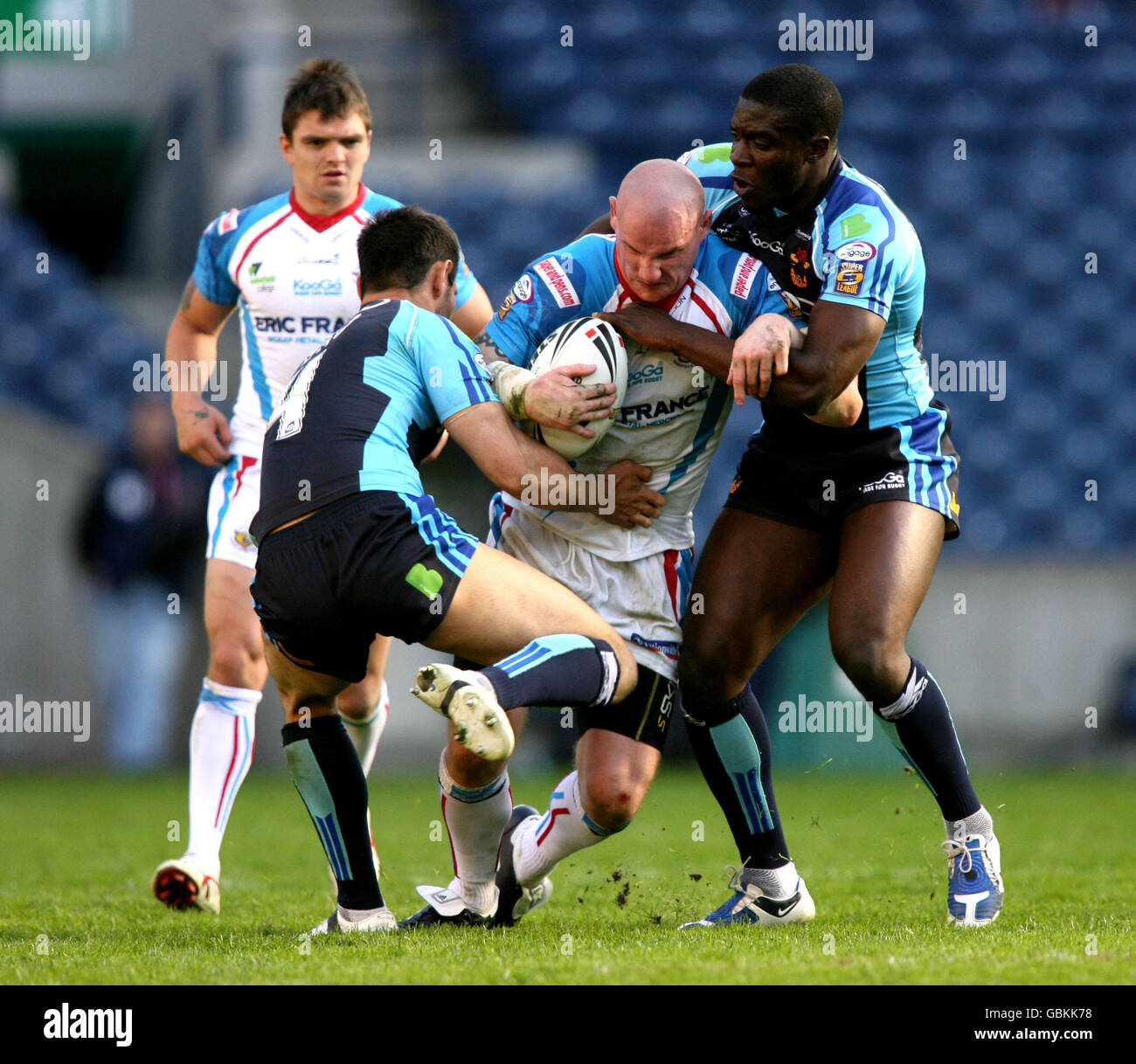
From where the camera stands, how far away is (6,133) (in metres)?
16.7

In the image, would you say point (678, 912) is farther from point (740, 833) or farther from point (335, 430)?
point (335, 430)

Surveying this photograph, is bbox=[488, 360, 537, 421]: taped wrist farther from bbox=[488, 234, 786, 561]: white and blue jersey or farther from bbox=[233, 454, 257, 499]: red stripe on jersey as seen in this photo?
bbox=[233, 454, 257, 499]: red stripe on jersey

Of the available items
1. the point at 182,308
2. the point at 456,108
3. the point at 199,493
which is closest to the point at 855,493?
the point at 182,308

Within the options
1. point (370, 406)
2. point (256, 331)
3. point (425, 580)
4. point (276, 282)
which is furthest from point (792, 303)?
point (256, 331)

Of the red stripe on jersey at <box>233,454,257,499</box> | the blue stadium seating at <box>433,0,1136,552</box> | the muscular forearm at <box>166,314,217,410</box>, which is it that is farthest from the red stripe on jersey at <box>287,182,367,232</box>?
the blue stadium seating at <box>433,0,1136,552</box>

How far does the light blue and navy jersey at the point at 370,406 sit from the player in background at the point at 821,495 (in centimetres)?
59

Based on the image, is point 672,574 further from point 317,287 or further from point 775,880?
point 317,287

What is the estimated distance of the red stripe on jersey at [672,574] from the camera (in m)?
4.84

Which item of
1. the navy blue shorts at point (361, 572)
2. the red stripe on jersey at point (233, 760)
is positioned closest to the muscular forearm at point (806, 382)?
the navy blue shorts at point (361, 572)

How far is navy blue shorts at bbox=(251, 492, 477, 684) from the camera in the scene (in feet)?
13.3

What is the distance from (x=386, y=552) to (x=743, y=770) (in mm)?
1507

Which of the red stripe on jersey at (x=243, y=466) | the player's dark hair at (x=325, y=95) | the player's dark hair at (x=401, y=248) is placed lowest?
the red stripe on jersey at (x=243, y=466)

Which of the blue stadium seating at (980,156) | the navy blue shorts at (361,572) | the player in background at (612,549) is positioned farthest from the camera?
the blue stadium seating at (980,156)

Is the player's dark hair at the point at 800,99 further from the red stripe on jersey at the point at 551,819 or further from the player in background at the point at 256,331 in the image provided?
the red stripe on jersey at the point at 551,819
